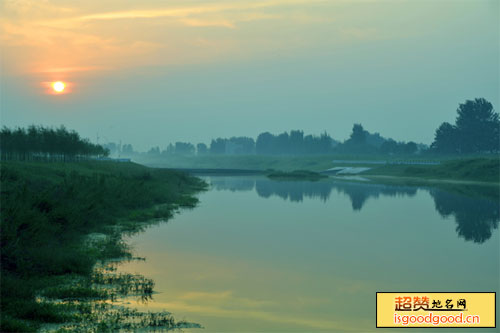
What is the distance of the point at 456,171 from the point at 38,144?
275 feet

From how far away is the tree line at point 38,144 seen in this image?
69.3 metres

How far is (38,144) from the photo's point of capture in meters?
73.6

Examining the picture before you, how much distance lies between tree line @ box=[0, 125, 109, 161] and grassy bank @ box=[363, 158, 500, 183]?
242 ft

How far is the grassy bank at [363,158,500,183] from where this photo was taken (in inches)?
3976

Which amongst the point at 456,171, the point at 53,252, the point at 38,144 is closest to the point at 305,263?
the point at 53,252

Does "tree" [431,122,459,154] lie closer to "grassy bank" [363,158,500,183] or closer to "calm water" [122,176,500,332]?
"grassy bank" [363,158,500,183]

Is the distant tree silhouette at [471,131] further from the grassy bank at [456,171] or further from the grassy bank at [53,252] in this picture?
the grassy bank at [53,252]

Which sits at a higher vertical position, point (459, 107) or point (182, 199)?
point (459, 107)

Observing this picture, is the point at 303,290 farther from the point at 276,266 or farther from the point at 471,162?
the point at 471,162

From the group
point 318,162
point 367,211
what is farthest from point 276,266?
point 318,162

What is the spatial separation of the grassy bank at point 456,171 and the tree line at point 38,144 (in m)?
73.7

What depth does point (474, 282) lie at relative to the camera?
68.2ft

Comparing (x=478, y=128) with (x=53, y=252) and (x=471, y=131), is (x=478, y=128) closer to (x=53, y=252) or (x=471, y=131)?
(x=471, y=131)

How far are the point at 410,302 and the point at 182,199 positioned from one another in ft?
143
